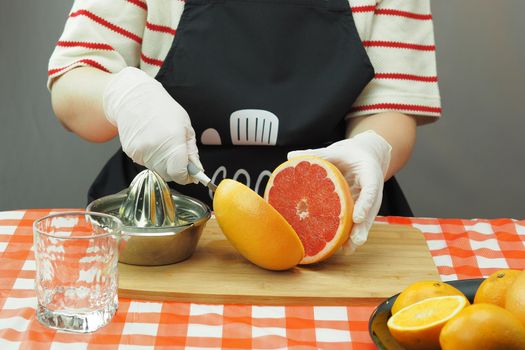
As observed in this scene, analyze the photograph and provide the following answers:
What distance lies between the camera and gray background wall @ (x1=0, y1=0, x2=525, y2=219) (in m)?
2.35

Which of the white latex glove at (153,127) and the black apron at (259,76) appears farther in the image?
the black apron at (259,76)

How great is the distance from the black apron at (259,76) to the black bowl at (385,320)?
62 centimetres

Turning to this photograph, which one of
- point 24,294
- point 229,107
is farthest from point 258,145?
point 24,294

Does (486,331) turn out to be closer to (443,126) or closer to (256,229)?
(256,229)

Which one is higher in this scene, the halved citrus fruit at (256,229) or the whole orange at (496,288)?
the whole orange at (496,288)

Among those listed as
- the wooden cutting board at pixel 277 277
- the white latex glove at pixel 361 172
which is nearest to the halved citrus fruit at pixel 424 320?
the wooden cutting board at pixel 277 277

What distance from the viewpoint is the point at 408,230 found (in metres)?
1.38

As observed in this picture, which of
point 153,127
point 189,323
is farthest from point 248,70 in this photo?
point 189,323

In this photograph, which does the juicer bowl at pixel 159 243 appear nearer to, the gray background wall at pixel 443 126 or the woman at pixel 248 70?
the woman at pixel 248 70

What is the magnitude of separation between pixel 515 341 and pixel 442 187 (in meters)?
1.69

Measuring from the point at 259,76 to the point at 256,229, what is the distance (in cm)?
54

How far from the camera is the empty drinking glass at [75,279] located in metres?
0.95

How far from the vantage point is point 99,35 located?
156cm

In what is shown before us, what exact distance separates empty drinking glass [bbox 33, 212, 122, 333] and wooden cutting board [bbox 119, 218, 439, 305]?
0.34 feet
